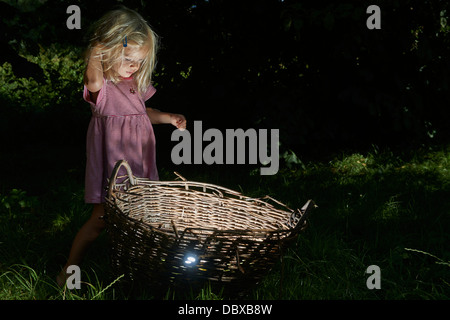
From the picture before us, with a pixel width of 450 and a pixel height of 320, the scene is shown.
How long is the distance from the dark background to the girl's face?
1266 mm

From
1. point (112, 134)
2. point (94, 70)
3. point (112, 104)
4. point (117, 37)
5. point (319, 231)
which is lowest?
point (319, 231)

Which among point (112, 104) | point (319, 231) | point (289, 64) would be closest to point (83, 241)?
point (112, 104)

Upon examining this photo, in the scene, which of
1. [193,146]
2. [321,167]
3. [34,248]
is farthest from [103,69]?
[321,167]

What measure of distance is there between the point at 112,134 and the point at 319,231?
4.38 ft

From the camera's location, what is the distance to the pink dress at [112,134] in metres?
2.45

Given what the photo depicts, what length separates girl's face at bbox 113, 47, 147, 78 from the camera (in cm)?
243

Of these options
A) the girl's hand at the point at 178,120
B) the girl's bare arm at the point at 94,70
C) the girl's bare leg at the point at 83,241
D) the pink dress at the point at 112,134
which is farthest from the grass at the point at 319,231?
the girl's bare arm at the point at 94,70

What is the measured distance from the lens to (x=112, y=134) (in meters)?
2.46

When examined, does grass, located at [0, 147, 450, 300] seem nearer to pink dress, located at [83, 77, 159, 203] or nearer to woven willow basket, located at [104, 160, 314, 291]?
woven willow basket, located at [104, 160, 314, 291]

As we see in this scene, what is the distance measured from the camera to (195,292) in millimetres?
1964

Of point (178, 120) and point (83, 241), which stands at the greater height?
point (178, 120)

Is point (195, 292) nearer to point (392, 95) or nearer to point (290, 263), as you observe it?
point (290, 263)

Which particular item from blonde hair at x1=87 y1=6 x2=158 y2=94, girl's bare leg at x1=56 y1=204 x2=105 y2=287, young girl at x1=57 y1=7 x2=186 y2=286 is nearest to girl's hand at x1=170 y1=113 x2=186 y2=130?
young girl at x1=57 y1=7 x2=186 y2=286

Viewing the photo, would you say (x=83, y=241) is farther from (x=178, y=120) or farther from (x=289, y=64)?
(x=289, y=64)
